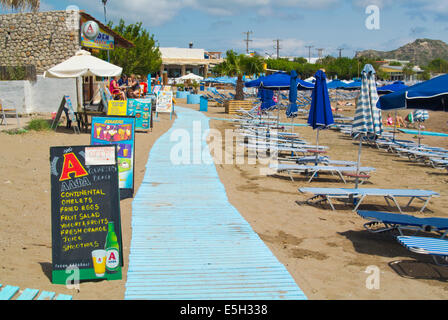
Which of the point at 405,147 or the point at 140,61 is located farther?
the point at 140,61

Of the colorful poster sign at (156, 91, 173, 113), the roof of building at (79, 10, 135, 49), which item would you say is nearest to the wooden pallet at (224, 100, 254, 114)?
the colorful poster sign at (156, 91, 173, 113)

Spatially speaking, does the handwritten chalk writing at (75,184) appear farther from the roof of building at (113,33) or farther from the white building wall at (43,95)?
the roof of building at (113,33)

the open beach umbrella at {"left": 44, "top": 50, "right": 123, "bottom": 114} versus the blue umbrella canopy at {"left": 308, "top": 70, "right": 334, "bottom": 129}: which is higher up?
the open beach umbrella at {"left": 44, "top": 50, "right": 123, "bottom": 114}

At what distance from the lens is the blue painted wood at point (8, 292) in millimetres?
3277

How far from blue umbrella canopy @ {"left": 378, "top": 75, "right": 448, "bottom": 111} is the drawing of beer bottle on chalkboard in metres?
4.14

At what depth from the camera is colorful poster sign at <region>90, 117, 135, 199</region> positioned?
22.4 ft

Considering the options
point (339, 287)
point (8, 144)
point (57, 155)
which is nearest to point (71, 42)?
point (8, 144)

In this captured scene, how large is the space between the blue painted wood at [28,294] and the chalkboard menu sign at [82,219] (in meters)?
0.44

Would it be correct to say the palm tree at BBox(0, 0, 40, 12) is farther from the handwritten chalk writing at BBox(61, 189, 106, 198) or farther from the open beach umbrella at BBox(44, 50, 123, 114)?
the handwritten chalk writing at BBox(61, 189, 106, 198)

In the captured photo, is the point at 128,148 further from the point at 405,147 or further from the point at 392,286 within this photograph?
the point at 405,147

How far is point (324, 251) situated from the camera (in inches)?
A: 202

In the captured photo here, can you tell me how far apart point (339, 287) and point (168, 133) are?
10862 mm

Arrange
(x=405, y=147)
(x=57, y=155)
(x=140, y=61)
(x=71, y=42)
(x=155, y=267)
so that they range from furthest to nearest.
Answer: (x=140, y=61) → (x=71, y=42) → (x=405, y=147) → (x=155, y=267) → (x=57, y=155)

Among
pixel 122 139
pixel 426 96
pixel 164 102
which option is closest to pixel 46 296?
pixel 122 139
